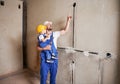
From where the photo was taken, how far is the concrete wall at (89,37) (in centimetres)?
194

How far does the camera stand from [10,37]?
317 cm

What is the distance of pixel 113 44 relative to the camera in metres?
1.94

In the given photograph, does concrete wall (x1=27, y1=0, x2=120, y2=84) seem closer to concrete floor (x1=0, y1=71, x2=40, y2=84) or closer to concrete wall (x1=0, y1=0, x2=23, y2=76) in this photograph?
concrete floor (x1=0, y1=71, x2=40, y2=84)

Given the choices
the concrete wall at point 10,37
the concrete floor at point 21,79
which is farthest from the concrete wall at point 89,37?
the concrete wall at point 10,37

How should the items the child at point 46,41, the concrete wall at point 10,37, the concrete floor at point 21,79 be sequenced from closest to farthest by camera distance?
1. the child at point 46,41
2. the concrete floor at point 21,79
3. the concrete wall at point 10,37

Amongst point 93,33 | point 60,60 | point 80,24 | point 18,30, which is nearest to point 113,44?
point 93,33

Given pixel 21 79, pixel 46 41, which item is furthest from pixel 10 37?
pixel 46 41

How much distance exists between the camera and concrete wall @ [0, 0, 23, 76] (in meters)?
3.04

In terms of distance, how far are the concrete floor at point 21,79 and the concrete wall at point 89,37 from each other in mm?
691

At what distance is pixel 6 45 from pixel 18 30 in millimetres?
461

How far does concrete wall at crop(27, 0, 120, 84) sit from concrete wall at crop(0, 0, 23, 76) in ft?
2.65

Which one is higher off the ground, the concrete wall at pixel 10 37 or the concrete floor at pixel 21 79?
the concrete wall at pixel 10 37

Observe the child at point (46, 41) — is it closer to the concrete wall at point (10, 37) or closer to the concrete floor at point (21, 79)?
the concrete floor at point (21, 79)

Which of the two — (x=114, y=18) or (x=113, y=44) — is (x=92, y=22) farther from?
(x=113, y=44)
